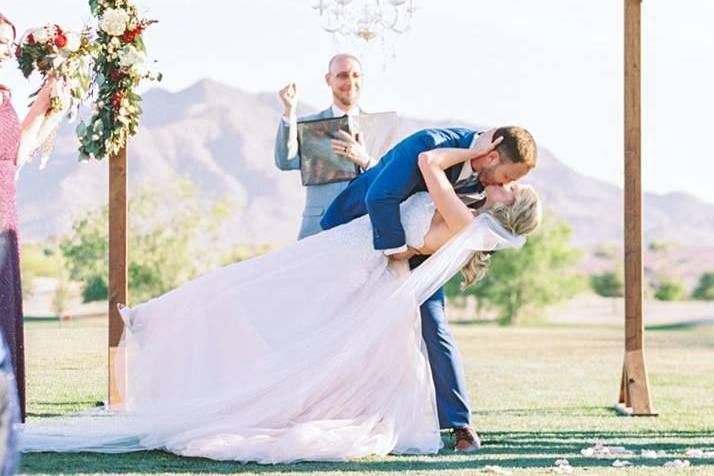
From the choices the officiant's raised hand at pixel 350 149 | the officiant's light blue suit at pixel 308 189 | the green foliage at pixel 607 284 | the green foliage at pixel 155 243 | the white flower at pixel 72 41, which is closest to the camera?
the white flower at pixel 72 41

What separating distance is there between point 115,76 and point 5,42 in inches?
47.8

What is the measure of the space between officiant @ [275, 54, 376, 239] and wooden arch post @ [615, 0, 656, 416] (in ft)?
4.53

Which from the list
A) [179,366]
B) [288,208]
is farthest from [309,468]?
[288,208]

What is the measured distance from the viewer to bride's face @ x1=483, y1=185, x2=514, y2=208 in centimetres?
492

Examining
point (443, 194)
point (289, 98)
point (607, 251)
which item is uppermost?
point (289, 98)

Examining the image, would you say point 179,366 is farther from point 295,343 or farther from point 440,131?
point 440,131

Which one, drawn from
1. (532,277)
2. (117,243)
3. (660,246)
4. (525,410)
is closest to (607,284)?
(532,277)

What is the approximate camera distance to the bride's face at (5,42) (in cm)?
488

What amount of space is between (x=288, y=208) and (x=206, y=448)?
3595cm

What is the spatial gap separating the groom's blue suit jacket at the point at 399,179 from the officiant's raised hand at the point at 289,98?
3.16ft

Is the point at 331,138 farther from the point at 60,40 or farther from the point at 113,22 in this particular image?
the point at 60,40

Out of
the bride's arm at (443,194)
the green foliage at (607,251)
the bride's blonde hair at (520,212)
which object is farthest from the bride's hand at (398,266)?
the green foliage at (607,251)

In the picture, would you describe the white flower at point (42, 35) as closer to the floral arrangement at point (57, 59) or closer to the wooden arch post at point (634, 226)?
the floral arrangement at point (57, 59)

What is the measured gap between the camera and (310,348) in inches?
193
